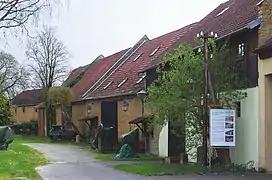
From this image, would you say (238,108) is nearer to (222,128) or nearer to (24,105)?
(222,128)

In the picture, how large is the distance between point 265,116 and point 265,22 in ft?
11.9

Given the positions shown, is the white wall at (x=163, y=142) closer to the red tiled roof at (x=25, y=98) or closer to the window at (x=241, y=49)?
the window at (x=241, y=49)

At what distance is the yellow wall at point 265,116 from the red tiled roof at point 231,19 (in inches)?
93.6

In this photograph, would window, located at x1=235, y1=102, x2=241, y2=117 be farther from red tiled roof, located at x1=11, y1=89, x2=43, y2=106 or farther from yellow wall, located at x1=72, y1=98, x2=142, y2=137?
red tiled roof, located at x1=11, y1=89, x2=43, y2=106

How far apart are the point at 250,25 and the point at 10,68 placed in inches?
2472

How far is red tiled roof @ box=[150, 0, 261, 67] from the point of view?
2433 centimetres

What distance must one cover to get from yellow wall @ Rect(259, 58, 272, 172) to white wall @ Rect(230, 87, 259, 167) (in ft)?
1.50

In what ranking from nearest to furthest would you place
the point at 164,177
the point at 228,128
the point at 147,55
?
1. the point at 164,177
2. the point at 228,128
3. the point at 147,55

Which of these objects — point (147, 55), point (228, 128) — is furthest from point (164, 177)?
point (147, 55)

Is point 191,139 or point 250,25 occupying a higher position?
point 250,25

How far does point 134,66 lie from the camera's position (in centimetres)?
4506

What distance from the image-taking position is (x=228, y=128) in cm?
2222

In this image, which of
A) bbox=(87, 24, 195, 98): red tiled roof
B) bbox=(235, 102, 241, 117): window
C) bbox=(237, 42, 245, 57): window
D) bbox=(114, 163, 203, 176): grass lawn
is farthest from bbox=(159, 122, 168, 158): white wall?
bbox=(237, 42, 245, 57): window

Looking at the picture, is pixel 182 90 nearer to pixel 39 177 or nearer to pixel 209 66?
pixel 209 66
